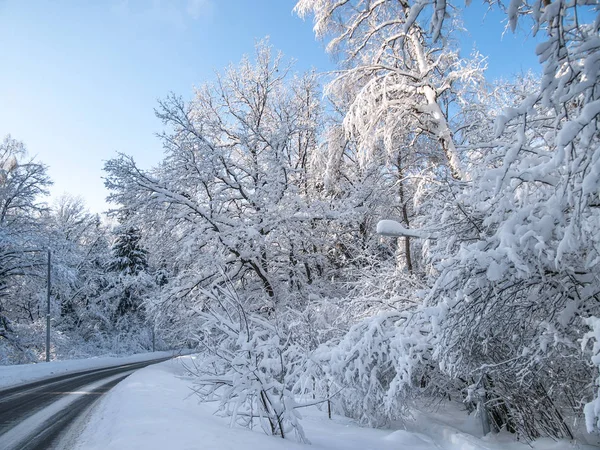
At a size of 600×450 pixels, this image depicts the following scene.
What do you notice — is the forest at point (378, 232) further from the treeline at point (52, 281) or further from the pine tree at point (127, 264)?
the pine tree at point (127, 264)

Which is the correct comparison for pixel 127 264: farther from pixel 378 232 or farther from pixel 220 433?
pixel 378 232

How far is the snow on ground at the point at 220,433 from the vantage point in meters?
3.82

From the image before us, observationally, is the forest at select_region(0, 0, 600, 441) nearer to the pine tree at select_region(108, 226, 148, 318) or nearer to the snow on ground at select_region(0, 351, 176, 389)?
the snow on ground at select_region(0, 351, 176, 389)

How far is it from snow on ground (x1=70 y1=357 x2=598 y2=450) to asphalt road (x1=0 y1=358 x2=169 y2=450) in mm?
427

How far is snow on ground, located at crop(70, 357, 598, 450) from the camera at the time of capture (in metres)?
3.82

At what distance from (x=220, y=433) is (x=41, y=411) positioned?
5224 millimetres

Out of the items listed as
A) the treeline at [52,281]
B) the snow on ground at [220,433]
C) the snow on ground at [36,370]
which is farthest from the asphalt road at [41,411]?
the treeline at [52,281]

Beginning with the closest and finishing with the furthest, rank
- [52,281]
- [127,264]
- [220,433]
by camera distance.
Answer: [220,433], [52,281], [127,264]

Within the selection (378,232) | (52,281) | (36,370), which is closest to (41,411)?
(378,232)

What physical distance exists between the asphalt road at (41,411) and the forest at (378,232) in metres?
2.19

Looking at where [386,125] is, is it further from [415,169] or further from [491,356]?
[491,356]

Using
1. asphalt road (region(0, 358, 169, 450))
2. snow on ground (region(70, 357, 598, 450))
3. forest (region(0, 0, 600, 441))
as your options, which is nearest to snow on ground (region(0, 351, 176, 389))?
asphalt road (region(0, 358, 169, 450))

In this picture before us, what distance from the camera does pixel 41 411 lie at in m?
7.20

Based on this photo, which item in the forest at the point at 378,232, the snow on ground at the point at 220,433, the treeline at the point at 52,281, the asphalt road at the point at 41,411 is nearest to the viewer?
the forest at the point at 378,232
